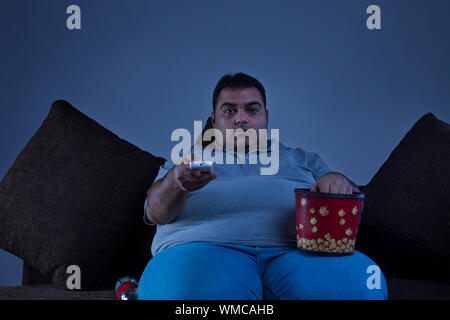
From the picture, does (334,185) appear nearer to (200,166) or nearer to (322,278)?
(322,278)

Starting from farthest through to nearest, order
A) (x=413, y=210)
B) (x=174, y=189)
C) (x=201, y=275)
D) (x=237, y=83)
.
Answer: (x=237, y=83) < (x=413, y=210) < (x=174, y=189) < (x=201, y=275)

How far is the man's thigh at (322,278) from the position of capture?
740mm

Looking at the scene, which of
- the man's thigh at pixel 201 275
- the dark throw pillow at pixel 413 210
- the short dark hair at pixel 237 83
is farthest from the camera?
the short dark hair at pixel 237 83

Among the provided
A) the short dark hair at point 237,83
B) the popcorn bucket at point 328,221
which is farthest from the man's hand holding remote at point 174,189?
the short dark hair at point 237,83

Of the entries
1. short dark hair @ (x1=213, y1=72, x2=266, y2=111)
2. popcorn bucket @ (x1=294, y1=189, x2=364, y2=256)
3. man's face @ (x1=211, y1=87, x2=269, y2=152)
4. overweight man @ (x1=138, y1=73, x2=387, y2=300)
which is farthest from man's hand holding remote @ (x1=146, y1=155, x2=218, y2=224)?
short dark hair @ (x1=213, y1=72, x2=266, y2=111)

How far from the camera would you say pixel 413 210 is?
3.61 feet

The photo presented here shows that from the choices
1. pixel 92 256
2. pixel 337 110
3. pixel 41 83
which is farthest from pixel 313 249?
pixel 41 83

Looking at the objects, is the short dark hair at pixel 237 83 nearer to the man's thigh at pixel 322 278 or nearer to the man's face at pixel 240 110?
the man's face at pixel 240 110

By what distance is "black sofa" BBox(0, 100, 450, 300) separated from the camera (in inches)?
42.6

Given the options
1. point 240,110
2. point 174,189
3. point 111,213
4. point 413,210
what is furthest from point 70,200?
point 413,210

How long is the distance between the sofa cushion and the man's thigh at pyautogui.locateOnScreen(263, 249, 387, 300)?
1.80 ft

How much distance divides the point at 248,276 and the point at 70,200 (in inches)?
24.8

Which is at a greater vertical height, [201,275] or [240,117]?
[240,117]

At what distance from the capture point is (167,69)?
5.59ft
